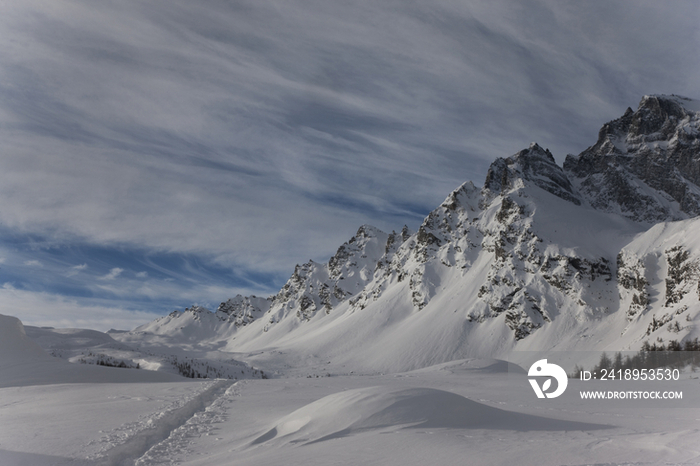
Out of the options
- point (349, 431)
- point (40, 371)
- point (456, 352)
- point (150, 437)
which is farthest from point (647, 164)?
point (40, 371)

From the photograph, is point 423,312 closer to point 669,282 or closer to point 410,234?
point 669,282

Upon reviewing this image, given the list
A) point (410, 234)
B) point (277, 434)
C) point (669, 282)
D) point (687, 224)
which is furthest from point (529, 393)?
point (410, 234)

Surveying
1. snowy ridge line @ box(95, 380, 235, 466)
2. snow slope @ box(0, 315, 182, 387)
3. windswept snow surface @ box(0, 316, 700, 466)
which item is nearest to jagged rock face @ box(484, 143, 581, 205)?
snow slope @ box(0, 315, 182, 387)

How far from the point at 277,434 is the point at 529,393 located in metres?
11.1

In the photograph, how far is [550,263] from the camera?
6300 cm

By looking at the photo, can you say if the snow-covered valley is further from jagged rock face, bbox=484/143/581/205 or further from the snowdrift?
jagged rock face, bbox=484/143/581/205

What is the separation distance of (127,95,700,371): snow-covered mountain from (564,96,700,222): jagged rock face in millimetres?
293

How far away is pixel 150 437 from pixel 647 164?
11873 cm

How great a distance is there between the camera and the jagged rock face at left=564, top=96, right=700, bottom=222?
3408 inches

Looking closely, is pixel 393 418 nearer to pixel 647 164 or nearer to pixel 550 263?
pixel 550 263

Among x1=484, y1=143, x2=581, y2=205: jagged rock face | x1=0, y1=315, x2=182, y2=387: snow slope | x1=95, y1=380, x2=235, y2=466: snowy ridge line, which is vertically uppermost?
x1=484, y1=143, x2=581, y2=205: jagged rock face

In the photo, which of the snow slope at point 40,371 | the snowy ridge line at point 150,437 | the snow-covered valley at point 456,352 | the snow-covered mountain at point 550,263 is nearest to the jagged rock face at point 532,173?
the snow-covered mountain at point 550,263

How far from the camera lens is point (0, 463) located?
22.5ft

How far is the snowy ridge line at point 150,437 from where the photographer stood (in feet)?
23.6
